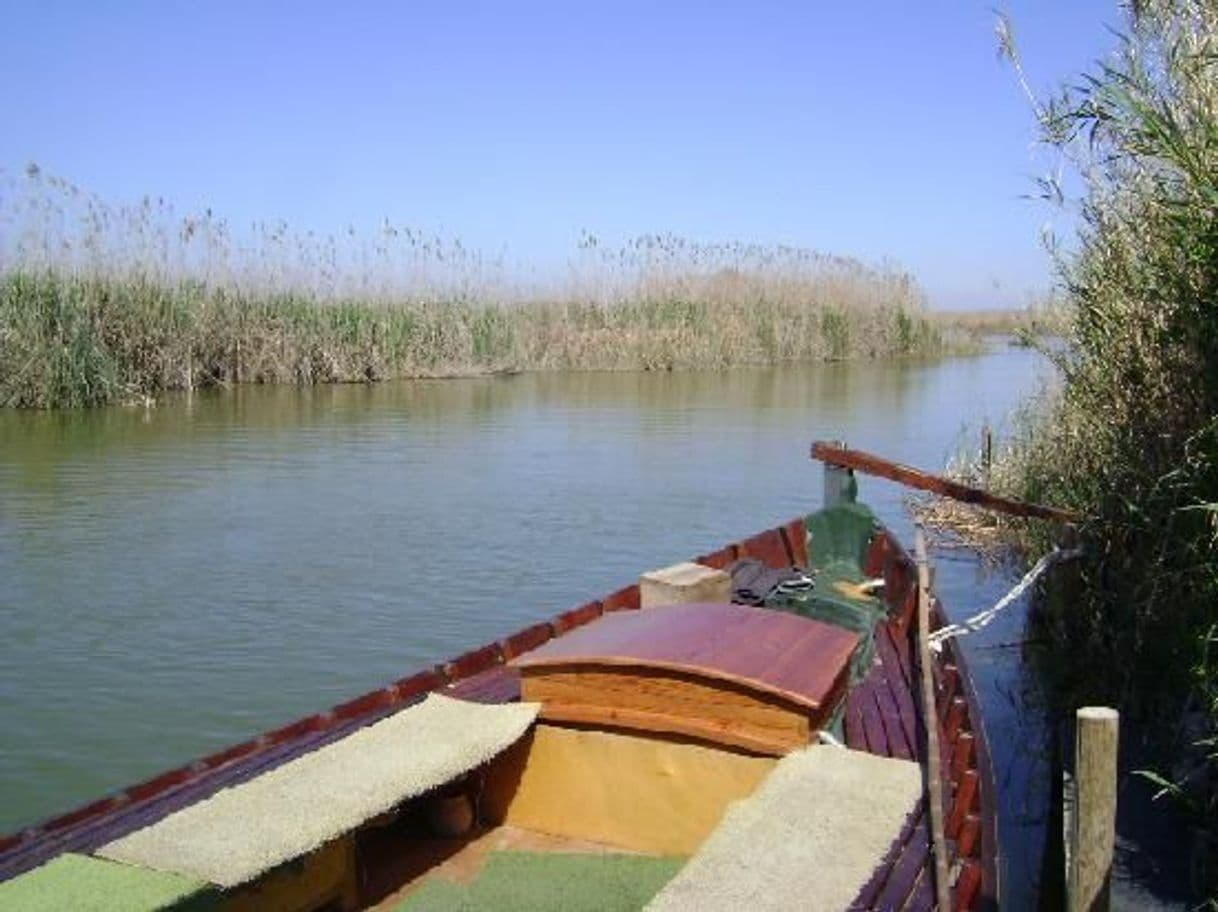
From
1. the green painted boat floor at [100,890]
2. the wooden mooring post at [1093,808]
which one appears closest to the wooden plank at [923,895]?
the wooden mooring post at [1093,808]

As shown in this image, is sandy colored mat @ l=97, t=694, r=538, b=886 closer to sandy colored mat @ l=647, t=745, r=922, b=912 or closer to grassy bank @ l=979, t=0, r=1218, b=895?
sandy colored mat @ l=647, t=745, r=922, b=912

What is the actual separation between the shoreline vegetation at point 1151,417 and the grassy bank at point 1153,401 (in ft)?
0.03

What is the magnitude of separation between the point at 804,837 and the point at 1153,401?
371cm

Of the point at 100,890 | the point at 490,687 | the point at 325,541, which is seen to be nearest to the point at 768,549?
the point at 490,687

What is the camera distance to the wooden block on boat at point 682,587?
238 inches

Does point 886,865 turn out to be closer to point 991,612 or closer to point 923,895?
point 923,895

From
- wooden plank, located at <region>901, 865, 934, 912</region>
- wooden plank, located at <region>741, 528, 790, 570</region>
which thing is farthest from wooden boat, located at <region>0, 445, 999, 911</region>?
wooden plank, located at <region>741, 528, 790, 570</region>

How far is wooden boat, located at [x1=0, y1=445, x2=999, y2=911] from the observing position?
322 centimetres

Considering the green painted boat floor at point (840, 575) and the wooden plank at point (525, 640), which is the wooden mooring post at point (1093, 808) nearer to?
the green painted boat floor at point (840, 575)

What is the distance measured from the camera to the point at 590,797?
4.56 m

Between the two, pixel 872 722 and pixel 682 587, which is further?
pixel 682 587

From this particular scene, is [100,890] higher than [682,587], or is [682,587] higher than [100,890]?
[682,587]

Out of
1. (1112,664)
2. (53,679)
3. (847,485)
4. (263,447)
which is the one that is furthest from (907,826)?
(263,447)

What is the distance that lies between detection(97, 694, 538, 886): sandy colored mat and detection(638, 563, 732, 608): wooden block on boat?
1624mm
